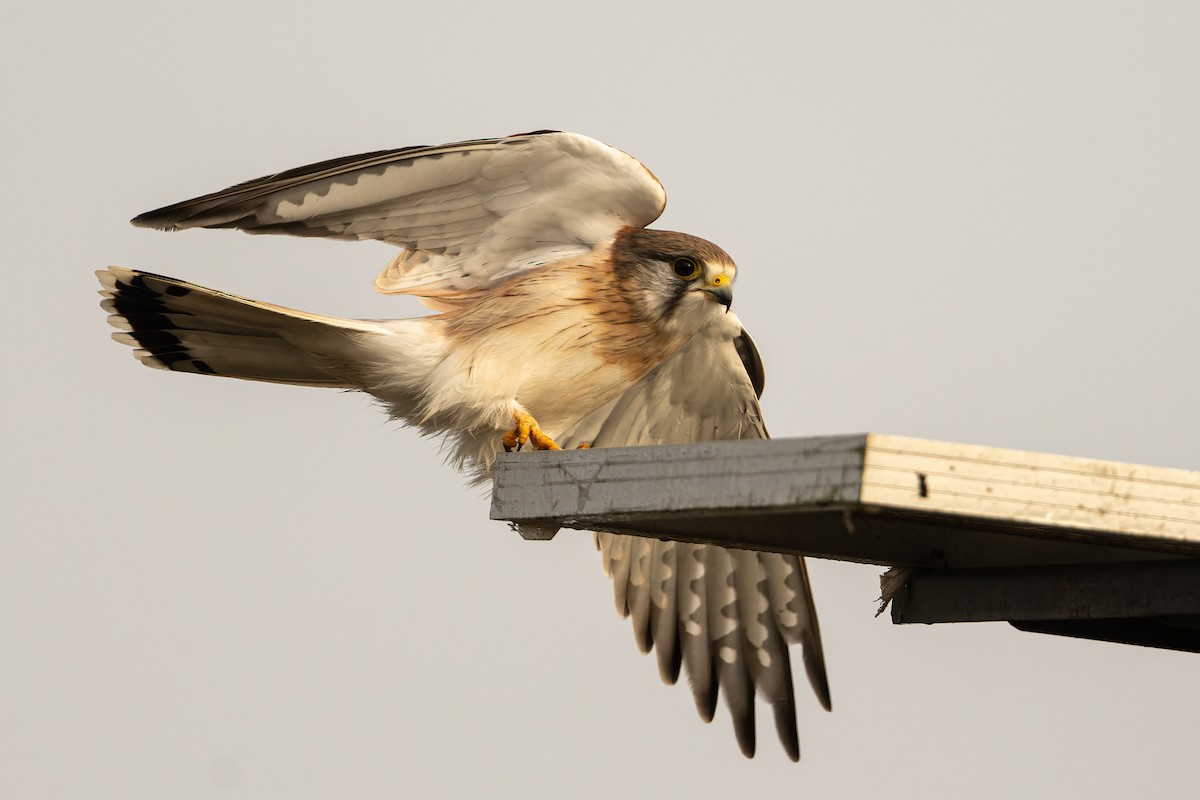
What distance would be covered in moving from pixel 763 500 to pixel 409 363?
6.01 ft

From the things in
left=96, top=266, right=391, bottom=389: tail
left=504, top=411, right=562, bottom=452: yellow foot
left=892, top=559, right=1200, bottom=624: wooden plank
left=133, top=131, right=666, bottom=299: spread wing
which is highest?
left=133, top=131, right=666, bottom=299: spread wing

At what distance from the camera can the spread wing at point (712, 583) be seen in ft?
15.8

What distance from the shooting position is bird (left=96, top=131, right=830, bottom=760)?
4.09 meters

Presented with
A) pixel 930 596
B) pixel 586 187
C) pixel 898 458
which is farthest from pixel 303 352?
pixel 898 458

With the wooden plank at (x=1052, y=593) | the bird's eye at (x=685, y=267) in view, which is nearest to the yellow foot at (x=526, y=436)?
the bird's eye at (x=685, y=267)

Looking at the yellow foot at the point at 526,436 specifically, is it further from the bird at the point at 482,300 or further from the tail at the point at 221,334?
the tail at the point at 221,334

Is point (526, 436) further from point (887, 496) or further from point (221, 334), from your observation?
point (887, 496)

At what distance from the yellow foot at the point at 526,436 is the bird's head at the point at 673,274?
0.54 meters

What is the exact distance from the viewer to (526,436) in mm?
4172

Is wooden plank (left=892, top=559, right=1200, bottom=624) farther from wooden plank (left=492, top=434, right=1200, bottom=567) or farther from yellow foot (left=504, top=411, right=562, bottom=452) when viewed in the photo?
yellow foot (left=504, top=411, right=562, bottom=452)

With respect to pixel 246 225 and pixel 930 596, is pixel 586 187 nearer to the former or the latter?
pixel 246 225

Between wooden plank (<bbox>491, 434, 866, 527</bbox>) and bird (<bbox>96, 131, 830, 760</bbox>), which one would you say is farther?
bird (<bbox>96, 131, 830, 760</bbox>)

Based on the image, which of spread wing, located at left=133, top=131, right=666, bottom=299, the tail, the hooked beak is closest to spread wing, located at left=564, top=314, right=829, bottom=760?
the hooked beak

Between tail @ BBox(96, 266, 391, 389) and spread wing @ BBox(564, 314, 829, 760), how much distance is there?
39.8 inches
